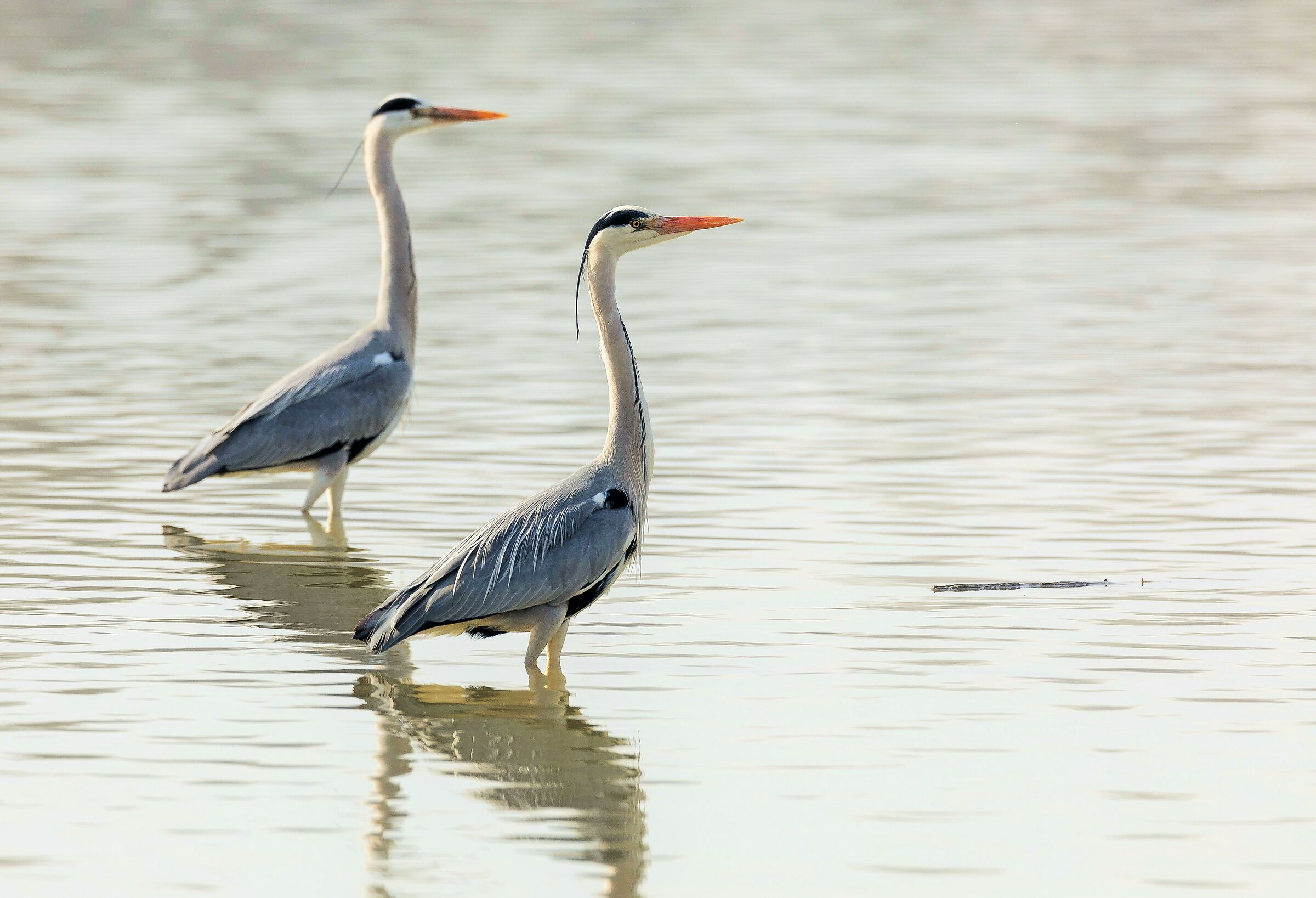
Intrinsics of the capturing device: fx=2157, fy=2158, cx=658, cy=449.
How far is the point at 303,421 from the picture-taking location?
1260 centimetres

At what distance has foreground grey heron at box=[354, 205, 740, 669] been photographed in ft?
30.6

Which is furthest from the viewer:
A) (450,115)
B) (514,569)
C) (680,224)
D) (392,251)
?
(450,115)

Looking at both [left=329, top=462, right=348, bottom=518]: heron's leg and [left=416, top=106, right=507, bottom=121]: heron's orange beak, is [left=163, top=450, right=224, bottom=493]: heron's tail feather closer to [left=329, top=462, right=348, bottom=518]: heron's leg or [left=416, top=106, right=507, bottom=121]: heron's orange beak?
[left=329, top=462, right=348, bottom=518]: heron's leg

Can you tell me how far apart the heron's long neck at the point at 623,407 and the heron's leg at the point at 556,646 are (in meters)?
0.65

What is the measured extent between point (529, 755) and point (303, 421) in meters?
4.48

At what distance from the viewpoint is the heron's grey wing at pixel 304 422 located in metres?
12.5

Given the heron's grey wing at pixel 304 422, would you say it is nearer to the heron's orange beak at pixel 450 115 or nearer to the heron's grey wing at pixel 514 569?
the heron's orange beak at pixel 450 115

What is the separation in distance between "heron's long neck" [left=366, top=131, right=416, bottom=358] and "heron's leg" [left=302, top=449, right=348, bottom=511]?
88 cm

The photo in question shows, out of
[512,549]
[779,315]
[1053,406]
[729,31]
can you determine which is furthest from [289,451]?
[729,31]

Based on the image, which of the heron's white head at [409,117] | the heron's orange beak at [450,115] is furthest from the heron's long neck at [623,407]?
the heron's white head at [409,117]

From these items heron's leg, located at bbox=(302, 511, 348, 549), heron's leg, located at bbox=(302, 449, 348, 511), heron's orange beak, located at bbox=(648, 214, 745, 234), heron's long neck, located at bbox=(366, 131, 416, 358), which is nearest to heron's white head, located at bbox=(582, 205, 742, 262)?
heron's orange beak, located at bbox=(648, 214, 745, 234)

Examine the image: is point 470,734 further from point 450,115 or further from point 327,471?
point 450,115

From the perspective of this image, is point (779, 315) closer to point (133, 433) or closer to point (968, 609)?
point (133, 433)

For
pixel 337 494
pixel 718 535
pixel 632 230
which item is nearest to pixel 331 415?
pixel 337 494
